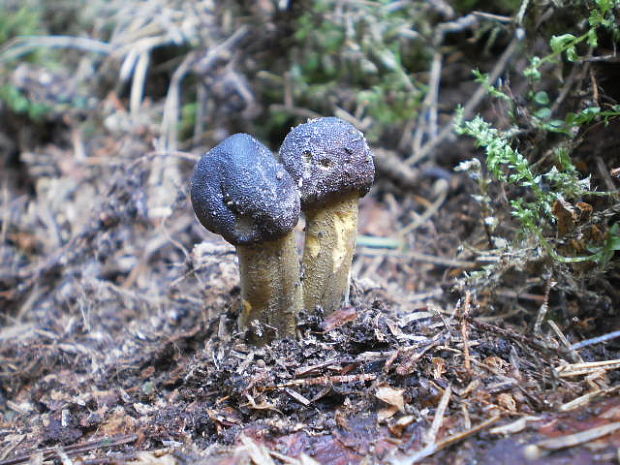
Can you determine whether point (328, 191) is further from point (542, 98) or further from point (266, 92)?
point (266, 92)

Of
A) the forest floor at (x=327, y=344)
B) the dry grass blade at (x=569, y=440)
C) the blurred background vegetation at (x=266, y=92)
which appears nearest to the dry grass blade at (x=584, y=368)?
the forest floor at (x=327, y=344)

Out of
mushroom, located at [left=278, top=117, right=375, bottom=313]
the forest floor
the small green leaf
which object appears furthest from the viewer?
the small green leaf

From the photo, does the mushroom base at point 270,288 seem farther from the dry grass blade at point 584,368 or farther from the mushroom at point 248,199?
the dry grass blade at point 584,368

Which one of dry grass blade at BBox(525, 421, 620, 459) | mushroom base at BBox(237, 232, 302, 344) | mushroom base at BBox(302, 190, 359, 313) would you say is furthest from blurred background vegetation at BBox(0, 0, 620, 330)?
dry grass blade at BBox(525, 421, 620, 459)

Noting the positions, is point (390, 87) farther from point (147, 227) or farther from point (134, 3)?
point (134, 3)

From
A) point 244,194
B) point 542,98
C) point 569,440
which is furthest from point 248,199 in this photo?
point 542,98

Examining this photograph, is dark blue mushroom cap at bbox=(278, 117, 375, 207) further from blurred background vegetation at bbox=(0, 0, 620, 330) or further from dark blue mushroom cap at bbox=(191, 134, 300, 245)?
blurred background vegetation at bbox=(0, 0, 620, 330)
